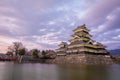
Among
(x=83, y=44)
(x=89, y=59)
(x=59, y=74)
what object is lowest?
(x=59, y=74)

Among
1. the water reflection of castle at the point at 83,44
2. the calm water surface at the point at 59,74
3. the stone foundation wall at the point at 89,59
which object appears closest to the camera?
the calm water surface at the point at 59,74

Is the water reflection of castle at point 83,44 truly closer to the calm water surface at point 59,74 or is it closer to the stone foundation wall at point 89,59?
the stone foundation wall at point 89,59

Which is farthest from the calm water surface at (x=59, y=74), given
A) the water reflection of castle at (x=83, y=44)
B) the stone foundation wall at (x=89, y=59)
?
the water reflection of castle at (x=83, y=44)

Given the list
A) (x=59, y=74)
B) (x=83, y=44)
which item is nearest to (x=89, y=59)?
(x=83, y=44)

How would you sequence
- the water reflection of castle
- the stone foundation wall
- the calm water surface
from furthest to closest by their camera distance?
the water reflection of castle < the stone foundation wall < the calm water surface

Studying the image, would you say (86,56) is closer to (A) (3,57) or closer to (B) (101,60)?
(B) (101,60)

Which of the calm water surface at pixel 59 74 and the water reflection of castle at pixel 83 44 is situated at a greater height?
the water reflection of castle at pixel 83 44

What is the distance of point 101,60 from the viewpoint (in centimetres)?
4909

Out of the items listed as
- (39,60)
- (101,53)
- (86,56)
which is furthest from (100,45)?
(39,60)

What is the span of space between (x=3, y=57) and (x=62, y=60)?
35.7 metres

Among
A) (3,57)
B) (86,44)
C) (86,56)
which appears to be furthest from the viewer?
(3,57)

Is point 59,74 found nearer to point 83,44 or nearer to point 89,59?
point 89,59

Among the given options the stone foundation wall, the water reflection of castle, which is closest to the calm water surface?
the stone foundation wall

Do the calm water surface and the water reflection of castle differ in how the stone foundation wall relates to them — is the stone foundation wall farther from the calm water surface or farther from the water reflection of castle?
the calm water surface
